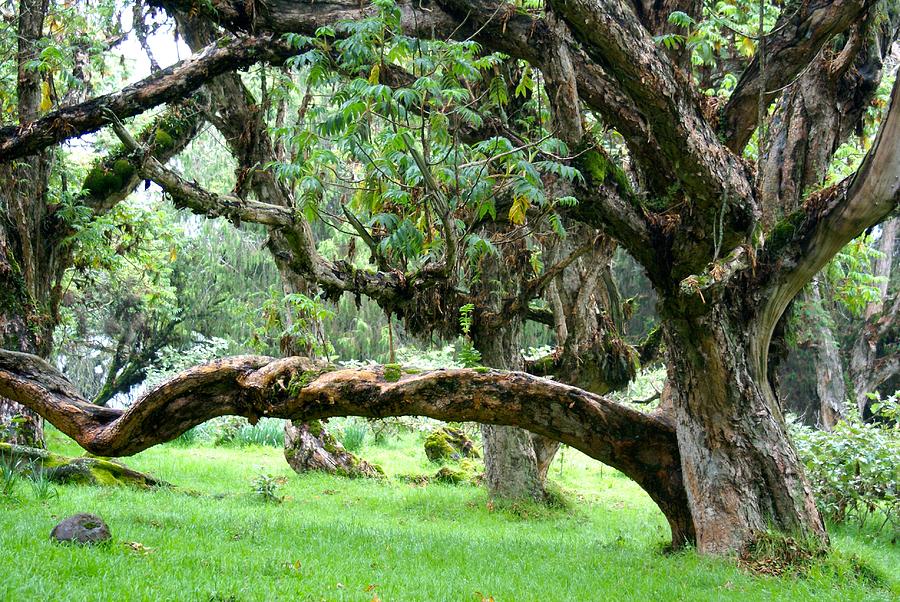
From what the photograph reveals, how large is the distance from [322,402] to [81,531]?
1.88 meters

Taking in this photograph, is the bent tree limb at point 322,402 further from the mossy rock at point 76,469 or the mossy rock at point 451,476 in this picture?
the mossy rock at point 451,476

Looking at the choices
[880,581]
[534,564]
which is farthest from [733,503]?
[534,564]

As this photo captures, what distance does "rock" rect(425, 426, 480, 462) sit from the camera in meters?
13.9

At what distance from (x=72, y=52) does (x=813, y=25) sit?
8.50 m

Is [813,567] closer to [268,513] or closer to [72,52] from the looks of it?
[268,513]

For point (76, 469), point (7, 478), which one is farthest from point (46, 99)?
point (7, 478)

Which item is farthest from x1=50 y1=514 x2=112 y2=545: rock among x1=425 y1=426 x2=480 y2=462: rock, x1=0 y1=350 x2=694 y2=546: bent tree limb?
x1=425 y1=426 x2=480 y2=462: rock

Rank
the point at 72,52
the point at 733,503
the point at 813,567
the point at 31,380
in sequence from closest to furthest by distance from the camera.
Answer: the point at 813,567 → the point at 733,503 → the point at 31,380 → the point at 72,52

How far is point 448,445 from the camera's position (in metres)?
14.1

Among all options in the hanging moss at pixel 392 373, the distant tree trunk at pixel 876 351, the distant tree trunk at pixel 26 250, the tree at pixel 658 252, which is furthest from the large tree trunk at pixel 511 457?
the distant tree trunk at pixel 876 351

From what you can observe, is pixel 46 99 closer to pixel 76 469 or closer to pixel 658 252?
pixel 76 469

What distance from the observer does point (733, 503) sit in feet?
20.0

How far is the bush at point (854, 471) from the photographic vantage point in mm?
8930

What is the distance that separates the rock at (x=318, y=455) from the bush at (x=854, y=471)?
6.22m
